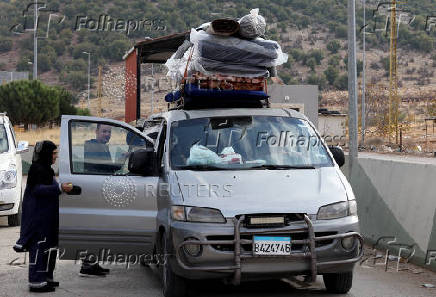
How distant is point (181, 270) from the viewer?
6715 mm

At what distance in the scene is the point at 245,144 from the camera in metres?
7.75

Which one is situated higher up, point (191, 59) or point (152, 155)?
point (191, 59)

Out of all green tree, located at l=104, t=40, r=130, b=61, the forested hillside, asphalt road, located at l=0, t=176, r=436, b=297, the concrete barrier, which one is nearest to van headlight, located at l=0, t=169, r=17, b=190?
asphalt road, located at l=0, t=176, r=436, b=297

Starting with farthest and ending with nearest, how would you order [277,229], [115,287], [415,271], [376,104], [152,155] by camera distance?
[376,104] < [415,271] < [115,287] < [152,155] < [277,229]

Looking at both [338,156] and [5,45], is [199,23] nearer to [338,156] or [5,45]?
[5,45]

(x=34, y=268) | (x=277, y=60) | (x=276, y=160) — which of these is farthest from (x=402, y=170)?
(x=34, y=268)

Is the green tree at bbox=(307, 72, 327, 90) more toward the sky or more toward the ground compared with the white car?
more toward the sky

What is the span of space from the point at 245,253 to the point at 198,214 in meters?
0.54

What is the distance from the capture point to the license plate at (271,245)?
21.5 ft

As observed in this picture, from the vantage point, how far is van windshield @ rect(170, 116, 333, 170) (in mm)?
7484

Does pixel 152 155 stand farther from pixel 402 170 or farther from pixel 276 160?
pixel 402 170

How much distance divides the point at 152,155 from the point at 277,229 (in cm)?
157

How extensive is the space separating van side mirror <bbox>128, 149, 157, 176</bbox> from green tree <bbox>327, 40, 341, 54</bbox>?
109740 millimetres

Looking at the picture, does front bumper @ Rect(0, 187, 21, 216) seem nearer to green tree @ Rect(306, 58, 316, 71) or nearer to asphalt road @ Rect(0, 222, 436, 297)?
asphalt road @ Rect(0, 222, 436, 297)
